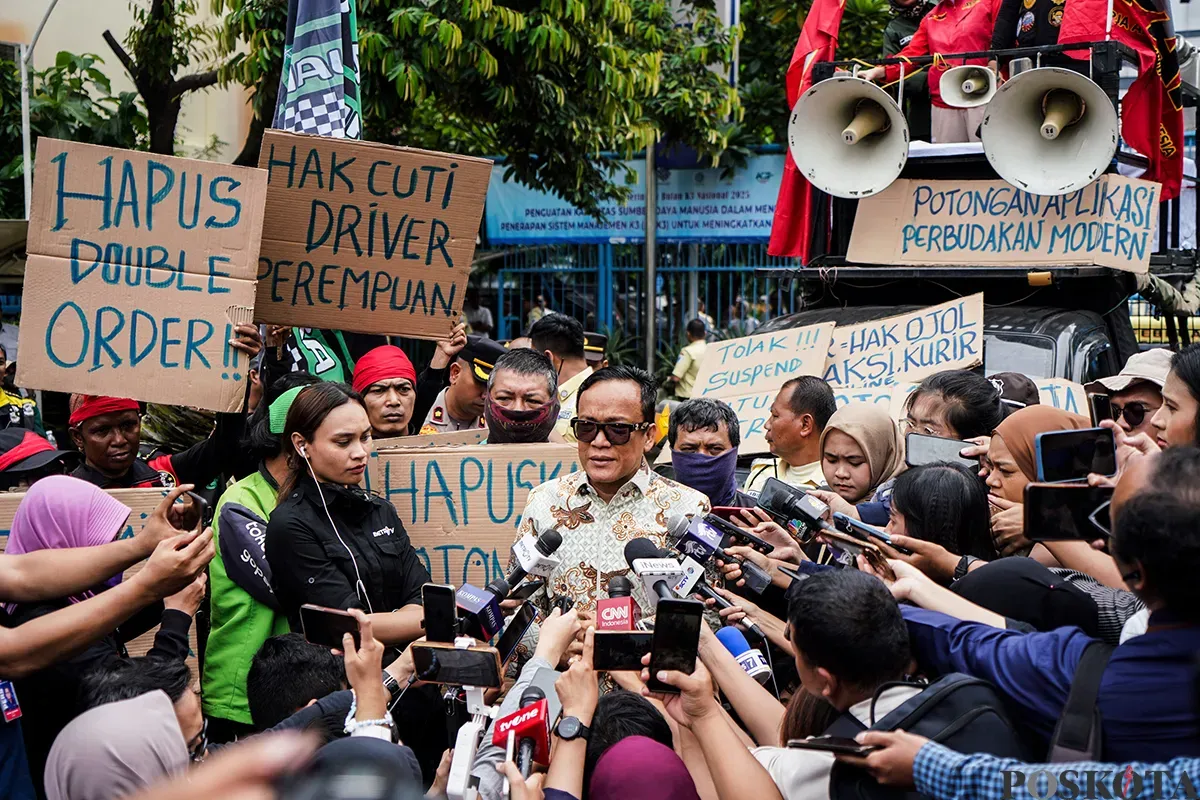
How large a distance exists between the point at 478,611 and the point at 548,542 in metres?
0.43

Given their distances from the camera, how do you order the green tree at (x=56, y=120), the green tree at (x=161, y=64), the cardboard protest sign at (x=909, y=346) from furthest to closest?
the green tree at (x=56, y=120) → the green tree at (x=161, y=64) → the cardboard protest sign at (x=909, y=346)

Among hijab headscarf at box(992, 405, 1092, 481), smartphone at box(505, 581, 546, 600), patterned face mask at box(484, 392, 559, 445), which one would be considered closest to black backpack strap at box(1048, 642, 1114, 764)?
hijab headscarf at box(992, 405, 1092, 481)

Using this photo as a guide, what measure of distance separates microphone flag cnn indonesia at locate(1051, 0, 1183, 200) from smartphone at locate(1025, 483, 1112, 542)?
4457 millimetres

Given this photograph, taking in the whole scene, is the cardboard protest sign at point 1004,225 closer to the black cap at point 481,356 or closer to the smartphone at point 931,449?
the black cap at point 481,356

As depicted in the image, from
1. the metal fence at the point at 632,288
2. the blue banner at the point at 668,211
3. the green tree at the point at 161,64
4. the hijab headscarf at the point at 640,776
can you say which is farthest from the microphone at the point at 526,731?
the blue banner at the point at 668,211

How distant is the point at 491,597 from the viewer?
2.89m

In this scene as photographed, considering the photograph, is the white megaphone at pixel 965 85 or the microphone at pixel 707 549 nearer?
the microphone at pixel 707 549

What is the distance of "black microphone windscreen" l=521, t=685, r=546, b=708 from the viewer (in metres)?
2.73

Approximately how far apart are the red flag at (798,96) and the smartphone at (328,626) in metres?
5.42

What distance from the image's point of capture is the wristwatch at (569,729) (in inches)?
108

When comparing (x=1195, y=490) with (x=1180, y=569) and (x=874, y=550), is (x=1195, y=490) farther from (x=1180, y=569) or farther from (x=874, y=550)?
(x=874, y=550)

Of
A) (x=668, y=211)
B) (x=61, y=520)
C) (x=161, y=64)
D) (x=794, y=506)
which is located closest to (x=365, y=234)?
(x=61, y=520)

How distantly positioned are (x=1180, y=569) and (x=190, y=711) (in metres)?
2.10

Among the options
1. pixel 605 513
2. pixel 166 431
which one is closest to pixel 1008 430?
pixel 605 513
